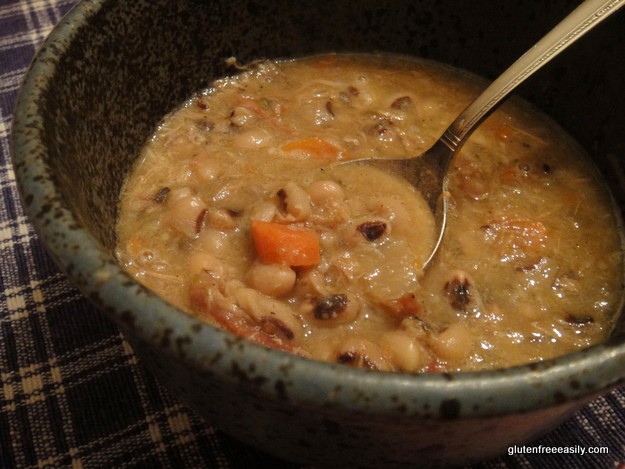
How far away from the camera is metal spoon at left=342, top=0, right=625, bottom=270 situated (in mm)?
1735

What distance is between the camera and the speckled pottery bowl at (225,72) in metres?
0.92

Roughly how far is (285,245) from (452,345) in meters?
0.46

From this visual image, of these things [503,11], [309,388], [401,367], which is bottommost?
[401,367]

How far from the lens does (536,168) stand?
2004mm

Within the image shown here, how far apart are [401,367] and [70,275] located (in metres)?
0.71

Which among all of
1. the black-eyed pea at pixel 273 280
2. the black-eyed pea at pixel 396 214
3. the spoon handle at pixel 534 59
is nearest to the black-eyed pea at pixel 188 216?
the black-eyed pea at pixel 273 280

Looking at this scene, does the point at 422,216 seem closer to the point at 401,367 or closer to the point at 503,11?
the point at 401,367

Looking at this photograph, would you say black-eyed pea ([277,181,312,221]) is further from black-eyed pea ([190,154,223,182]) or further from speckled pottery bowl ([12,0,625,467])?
speckled pottery bowl ([12,0,625,467])

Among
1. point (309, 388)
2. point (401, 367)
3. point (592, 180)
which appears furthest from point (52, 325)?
point (592, 180)

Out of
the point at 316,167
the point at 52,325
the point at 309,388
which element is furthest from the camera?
the point at 316,167

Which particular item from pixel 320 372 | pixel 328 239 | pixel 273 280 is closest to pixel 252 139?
pixel 328 239

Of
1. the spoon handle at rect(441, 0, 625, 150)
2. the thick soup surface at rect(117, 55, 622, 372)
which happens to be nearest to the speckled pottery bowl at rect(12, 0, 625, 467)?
the thick soup surface at rect(117, 55, 622, 372)

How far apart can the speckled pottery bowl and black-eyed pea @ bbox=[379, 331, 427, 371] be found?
243mm

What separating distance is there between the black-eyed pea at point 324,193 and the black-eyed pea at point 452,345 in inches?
18.6
